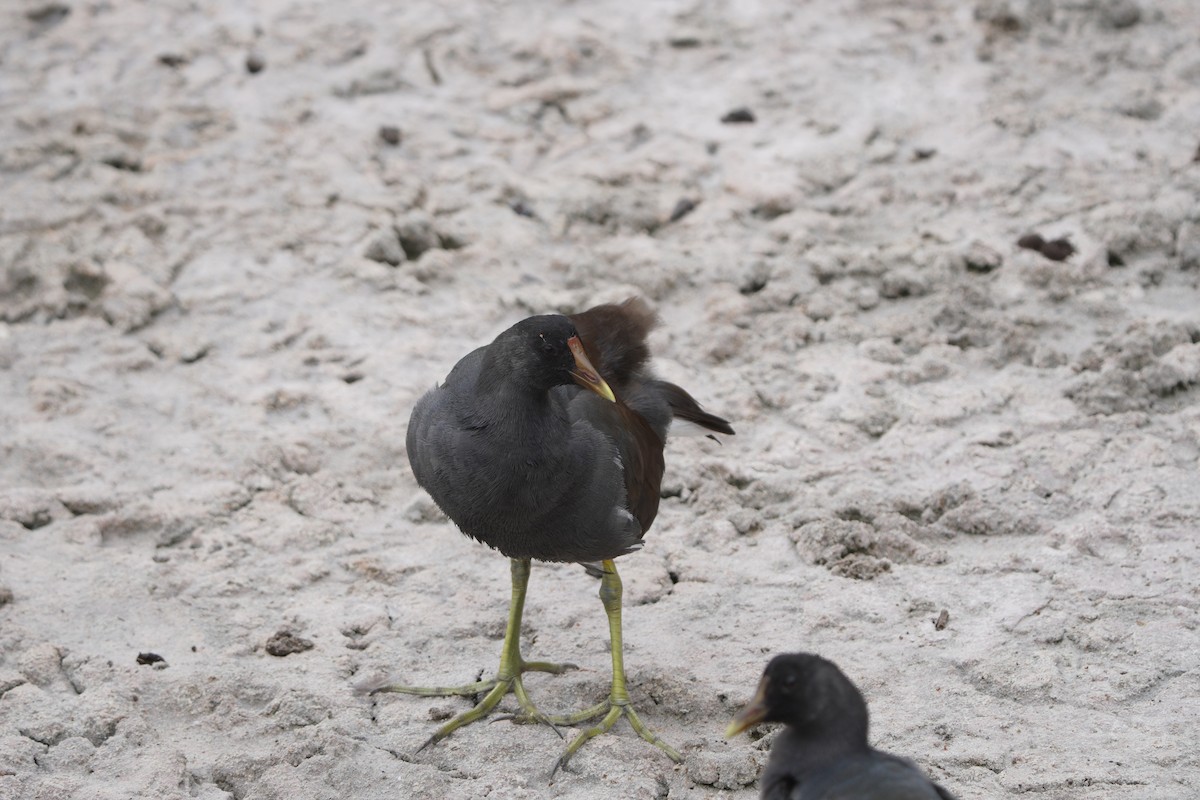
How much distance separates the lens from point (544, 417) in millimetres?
3824

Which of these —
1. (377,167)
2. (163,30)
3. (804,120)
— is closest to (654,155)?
(804,120)

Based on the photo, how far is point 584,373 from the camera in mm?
3801

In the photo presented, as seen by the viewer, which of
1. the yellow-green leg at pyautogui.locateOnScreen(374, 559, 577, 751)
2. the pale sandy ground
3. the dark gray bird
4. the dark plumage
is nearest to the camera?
the dark gray bird

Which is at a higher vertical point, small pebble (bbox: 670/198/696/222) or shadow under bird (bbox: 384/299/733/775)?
shadow under bird (bbox: 384/299/733/775)

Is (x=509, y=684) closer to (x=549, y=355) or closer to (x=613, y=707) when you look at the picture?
(x=613, y=707)

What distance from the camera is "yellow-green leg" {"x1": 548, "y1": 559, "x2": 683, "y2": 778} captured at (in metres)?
3.84

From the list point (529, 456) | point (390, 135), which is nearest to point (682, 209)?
point (390, 135)

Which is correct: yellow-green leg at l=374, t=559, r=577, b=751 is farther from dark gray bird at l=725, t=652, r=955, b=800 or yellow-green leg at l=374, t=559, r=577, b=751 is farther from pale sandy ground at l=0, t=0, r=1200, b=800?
dark gray bird at l=725, t=652, r=955, b=800

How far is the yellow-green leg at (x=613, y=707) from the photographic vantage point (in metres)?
3.84

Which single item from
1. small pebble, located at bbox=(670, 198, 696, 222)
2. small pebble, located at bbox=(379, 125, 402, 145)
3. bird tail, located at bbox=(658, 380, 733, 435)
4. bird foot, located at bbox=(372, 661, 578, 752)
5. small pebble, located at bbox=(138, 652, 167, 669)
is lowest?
bird foot, located at bbox=(372, 661, 578, 752)

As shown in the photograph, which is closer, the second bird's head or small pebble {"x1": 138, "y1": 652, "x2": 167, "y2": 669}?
the second bird's head

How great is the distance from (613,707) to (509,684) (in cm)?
35

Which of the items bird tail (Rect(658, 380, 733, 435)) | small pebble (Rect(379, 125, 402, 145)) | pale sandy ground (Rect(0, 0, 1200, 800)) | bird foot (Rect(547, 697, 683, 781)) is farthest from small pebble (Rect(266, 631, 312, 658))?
small pebble (Rect(379, 125, 402, 145))

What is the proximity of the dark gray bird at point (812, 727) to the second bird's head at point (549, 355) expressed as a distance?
43.1 inches
